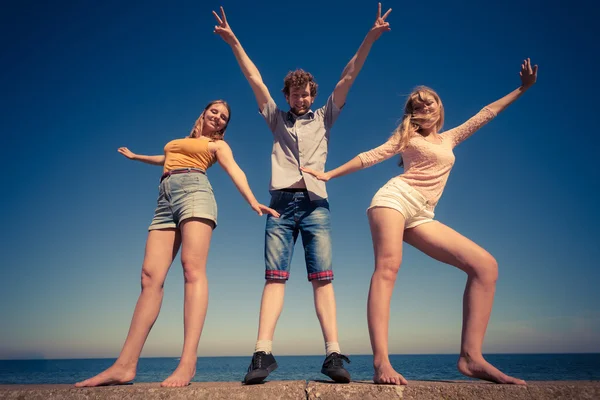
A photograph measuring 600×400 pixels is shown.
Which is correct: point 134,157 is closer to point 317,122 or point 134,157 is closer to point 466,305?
point 317,122

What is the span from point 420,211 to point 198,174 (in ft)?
7.73

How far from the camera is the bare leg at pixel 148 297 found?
3.76 meters

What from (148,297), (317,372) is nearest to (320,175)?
(148,297)

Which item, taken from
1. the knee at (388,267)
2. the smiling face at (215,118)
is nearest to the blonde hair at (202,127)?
the smiling face at (215,118)

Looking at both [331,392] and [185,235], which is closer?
[331,392]

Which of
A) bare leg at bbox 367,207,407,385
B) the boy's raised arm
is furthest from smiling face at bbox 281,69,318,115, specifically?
bare leg at bbox 367,207,407,385

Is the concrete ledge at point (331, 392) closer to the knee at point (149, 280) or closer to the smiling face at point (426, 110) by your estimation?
the knee at point (149, 280)

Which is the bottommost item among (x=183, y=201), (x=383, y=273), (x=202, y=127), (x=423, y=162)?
(x=383, y=273)

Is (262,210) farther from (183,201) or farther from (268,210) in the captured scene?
(183,201)

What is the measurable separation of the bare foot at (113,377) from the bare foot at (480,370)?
302 centimetres

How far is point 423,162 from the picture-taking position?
407 centimetres

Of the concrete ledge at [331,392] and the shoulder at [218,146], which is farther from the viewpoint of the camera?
the shoulder at [218,146]

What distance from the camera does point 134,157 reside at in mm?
5109

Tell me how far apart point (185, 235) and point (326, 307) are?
158cm
